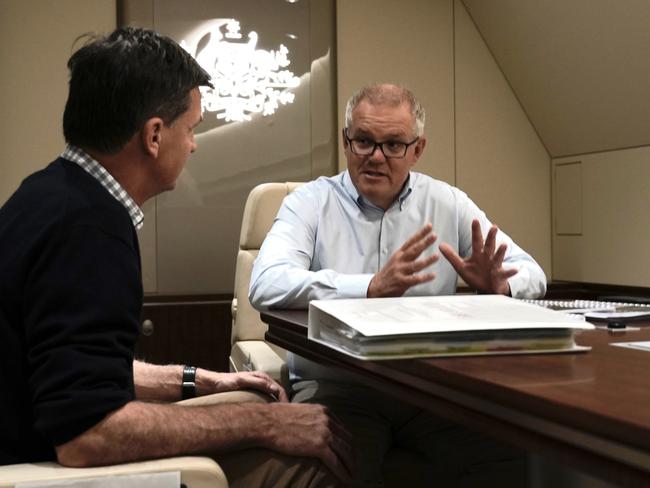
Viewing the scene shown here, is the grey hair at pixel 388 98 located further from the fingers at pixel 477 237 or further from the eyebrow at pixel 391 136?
the fingers at pixel 477 237

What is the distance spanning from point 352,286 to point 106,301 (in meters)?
0.97

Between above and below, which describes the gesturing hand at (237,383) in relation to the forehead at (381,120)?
below

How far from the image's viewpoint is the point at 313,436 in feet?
4.62

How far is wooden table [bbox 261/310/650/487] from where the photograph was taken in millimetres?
747

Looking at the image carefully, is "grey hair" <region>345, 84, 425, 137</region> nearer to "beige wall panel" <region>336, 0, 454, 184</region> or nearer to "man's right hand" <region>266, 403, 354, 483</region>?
"man's right hand" <region>266, 403, 354, 483</region>

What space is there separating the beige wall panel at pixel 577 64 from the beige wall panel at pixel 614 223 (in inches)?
3.9

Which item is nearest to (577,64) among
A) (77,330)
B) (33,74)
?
(33,74)

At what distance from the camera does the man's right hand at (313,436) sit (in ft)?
4.56

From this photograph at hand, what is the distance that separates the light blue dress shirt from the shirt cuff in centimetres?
3

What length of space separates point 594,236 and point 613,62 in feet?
3.11

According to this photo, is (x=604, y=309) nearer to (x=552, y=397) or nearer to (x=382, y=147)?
(x=382, y=147)

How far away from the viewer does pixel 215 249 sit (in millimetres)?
4031

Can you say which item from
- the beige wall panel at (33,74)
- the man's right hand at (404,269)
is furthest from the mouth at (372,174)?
the beige wall panel at (33,74)

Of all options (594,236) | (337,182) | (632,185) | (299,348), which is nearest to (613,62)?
(632,185)
